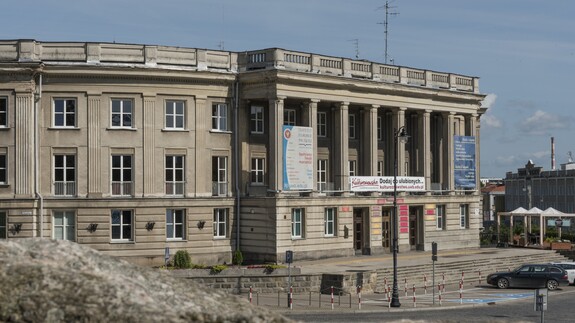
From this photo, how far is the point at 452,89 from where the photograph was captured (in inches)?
2630

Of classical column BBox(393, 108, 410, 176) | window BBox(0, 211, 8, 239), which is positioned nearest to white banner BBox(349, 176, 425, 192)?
classical column BBox(393, 108, 410, 176)

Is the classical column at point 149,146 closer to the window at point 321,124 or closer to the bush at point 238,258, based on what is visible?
the bush at point 238,258

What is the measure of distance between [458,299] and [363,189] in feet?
53.2

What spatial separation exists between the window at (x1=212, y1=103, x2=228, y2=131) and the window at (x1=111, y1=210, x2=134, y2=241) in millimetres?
7595

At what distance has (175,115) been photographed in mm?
53438

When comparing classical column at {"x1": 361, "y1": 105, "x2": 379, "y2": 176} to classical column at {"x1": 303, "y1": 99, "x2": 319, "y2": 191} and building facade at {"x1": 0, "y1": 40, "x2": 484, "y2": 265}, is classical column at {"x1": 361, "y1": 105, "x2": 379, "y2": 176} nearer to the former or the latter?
building facade at {"x1": 0, "y1": 40, "x2": 484, "y2": 265}

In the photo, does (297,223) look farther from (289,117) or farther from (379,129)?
(379,129)

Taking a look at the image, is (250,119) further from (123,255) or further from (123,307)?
(123,307)

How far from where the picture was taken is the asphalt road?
36.4m

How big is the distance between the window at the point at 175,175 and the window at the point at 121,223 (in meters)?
2.79

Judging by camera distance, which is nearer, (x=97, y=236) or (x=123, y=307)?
(x=123, y=307)

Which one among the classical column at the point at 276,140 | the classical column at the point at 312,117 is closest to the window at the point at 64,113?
the classical column at the point at 276,140

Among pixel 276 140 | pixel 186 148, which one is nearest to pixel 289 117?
pixel 276 140

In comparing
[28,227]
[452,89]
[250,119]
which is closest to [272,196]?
[250,119]
